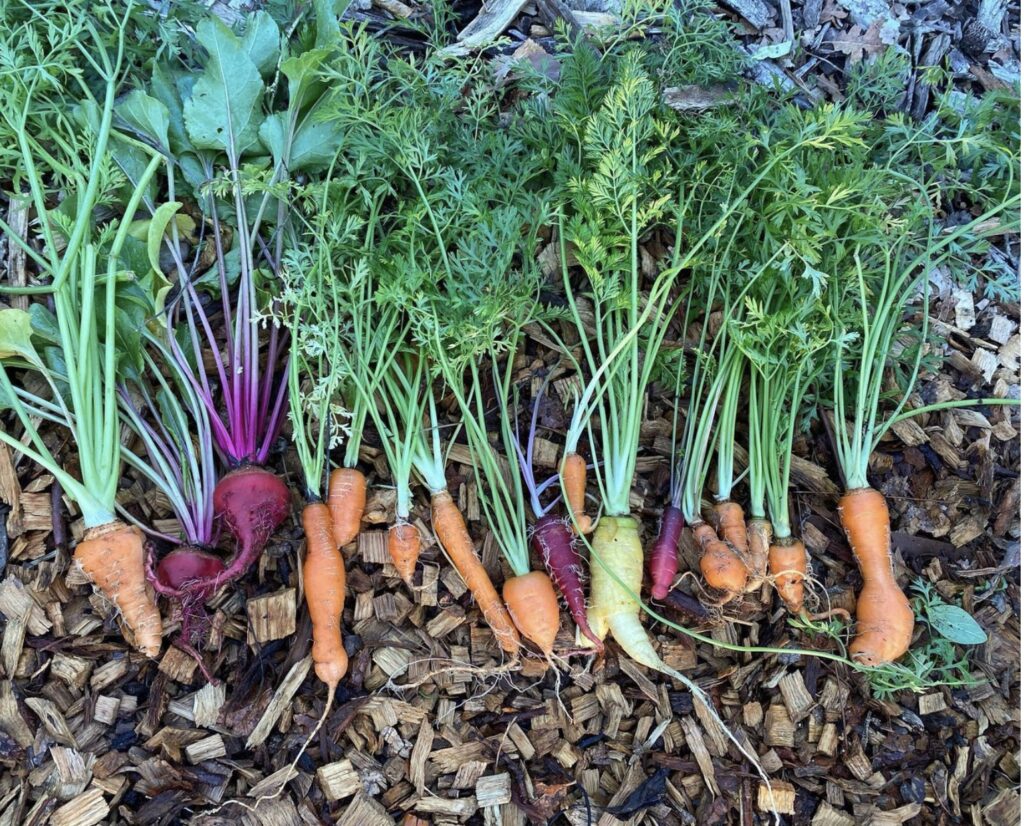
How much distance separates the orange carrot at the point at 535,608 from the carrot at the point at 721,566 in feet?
1.59

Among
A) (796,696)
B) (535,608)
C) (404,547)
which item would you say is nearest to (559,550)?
(535,608)

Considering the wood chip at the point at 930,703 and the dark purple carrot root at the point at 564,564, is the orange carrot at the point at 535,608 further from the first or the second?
the wood chip at the point at 930,703

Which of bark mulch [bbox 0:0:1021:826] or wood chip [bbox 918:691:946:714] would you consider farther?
wood chip [bbox 918:691:946:714]

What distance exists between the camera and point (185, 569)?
7.32ft

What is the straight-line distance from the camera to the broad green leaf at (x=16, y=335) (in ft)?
6.95

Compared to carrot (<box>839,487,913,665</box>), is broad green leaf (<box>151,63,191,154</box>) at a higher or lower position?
higher

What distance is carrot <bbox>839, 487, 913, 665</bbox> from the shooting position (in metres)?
2.31

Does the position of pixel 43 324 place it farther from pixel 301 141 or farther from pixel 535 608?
pixel 535 608

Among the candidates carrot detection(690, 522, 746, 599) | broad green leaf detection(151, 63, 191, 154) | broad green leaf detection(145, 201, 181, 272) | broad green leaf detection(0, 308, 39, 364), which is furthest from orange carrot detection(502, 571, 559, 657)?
Result: broad green leaf detection(151, 63, 191, 154)

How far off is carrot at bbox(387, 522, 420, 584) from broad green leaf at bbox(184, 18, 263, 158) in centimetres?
131

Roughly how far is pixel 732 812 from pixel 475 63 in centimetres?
251

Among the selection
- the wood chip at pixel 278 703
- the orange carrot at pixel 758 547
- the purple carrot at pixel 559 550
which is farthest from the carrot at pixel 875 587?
the wood chip at pixel 278 703

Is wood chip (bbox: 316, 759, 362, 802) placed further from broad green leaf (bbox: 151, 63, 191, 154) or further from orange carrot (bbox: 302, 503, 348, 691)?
broad green leaf (bbox: 151, 63, 191, 154)

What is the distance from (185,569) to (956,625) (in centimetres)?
240
